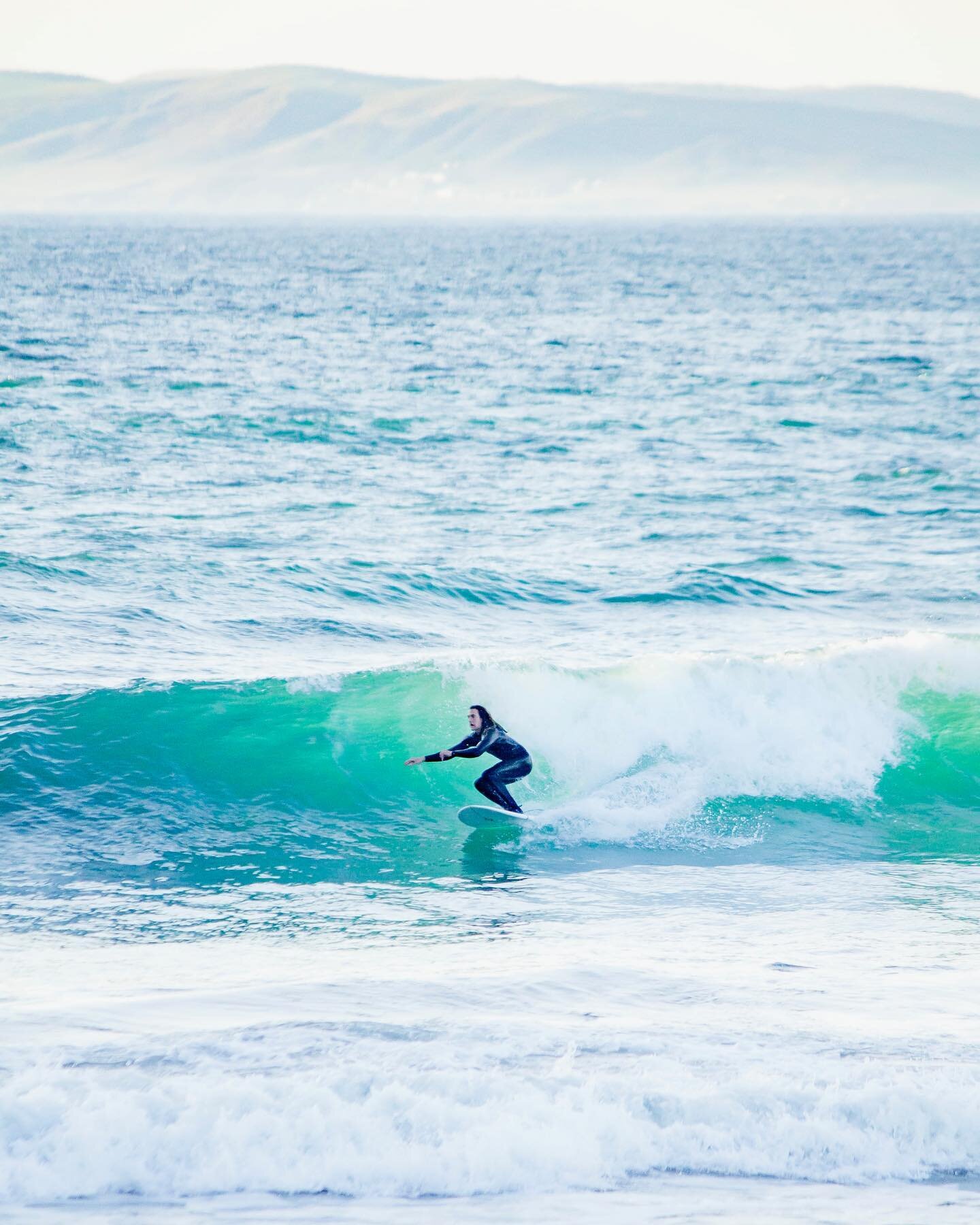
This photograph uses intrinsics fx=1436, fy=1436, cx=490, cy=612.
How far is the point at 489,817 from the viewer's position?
12969 millimetres

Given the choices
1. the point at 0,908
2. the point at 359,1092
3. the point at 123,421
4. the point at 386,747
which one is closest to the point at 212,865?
the point at 0,908

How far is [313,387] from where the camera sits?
3716 cm

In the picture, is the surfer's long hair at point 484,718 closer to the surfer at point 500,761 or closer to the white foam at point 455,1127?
the surfer at point 500,761

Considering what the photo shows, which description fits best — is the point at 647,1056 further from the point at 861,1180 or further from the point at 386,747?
the point at 386,747

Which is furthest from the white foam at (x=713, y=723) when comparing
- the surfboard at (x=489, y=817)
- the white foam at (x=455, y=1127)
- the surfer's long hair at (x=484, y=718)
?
the white foam at (x=455, y=1127)

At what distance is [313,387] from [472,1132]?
31.4 metres

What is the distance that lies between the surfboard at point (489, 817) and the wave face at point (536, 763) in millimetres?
234

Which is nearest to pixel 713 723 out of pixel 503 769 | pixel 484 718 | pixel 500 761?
pixel 500 761

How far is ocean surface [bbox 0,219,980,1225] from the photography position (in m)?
7.17

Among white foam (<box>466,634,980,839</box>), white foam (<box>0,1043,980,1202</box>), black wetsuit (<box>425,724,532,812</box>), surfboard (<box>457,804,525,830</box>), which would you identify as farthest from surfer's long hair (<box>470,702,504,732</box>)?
white foam (<box>0,1043,980,1202</box>)

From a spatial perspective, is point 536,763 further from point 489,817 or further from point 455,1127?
point 455,1127

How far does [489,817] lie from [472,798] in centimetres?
119

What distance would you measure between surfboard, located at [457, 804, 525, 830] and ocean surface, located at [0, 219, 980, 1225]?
0.55 feet

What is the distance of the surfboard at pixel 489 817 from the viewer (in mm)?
12922
